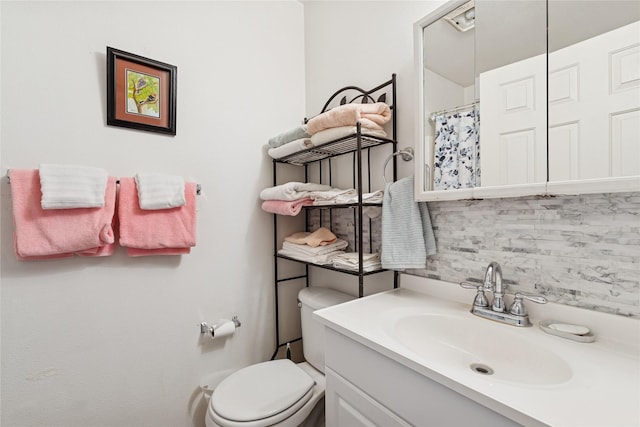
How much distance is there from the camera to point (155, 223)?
1158 millimetres

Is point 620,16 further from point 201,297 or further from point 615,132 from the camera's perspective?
point 201,297

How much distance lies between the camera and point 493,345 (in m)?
0.79

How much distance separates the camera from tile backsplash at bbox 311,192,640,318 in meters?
0.68

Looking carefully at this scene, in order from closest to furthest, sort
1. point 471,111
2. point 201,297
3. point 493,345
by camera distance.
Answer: point 493,345 → point 471,111 → point 201,297

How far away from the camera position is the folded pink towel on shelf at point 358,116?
111 centimetres

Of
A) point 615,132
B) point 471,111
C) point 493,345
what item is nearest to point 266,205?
point 471,111

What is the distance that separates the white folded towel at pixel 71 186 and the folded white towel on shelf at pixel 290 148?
0.74 metres

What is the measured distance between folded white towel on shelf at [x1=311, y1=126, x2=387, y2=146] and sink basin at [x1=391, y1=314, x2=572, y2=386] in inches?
28.3

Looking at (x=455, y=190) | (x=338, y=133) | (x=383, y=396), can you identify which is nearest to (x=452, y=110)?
(x=455, y=190)

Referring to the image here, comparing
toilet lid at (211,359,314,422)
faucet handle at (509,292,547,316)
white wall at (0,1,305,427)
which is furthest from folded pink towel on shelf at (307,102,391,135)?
toilet lid at (211,359,314,422)

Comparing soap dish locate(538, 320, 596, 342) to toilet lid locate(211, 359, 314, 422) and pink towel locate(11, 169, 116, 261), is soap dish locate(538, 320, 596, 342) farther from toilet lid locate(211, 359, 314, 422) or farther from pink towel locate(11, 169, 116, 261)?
pink towel locate(11, 169, 116, 261)

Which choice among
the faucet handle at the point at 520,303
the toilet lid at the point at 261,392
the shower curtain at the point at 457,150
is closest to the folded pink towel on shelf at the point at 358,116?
the shower curtain at the point at 457,150

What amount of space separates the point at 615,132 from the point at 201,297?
1579mm

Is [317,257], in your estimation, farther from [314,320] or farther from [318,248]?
[314,320]
